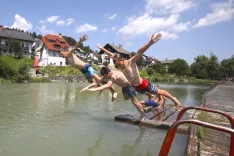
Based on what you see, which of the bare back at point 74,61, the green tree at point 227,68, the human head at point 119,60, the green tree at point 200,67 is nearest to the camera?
the human head at point 119,60

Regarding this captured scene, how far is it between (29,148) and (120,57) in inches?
175

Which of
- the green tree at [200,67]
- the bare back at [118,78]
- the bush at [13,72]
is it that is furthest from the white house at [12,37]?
the green tree at [200,67]

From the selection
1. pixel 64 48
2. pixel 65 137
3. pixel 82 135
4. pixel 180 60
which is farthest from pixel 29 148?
pixel 180 60

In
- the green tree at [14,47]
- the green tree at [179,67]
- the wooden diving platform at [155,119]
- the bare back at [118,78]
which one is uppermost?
the green tree at [14,47]

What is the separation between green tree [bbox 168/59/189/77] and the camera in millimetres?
104500

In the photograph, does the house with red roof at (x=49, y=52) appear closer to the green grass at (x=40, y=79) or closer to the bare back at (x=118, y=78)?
the green grass at (x=40, y=79)

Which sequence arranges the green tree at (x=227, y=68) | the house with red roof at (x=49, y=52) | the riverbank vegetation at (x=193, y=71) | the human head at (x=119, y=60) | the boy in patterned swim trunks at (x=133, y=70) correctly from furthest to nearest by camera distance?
the green tree at (x=227, y=68) → the riverbank vegetation at (x=193, y=71) → the house with red roof at (x=49, y=52) → the human head at (x=119, y=60) → the boy in patterned swim trunks at (x=133, y=70)

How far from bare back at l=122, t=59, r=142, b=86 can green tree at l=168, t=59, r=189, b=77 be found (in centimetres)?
9833

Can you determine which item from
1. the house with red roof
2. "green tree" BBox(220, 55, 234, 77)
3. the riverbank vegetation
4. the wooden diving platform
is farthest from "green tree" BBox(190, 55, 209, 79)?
the wooden diving platform

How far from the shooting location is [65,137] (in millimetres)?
8680

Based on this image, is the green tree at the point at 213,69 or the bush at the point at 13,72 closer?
the bush at the point at 13,72

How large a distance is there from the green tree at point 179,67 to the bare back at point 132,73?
9833 cm

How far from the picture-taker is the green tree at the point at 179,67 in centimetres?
10450

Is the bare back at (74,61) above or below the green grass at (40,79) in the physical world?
above
